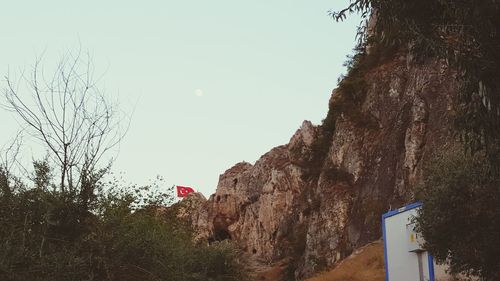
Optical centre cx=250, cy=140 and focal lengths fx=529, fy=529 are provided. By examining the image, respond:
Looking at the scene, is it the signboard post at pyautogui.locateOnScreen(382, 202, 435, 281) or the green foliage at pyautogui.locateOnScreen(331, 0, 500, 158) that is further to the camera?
the signboard post at pyautogui.locateOnScreen(382, 202, 435, 281)

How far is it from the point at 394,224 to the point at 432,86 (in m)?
26.2

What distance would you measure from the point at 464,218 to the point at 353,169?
37425 millimetres

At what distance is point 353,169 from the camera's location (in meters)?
55.7

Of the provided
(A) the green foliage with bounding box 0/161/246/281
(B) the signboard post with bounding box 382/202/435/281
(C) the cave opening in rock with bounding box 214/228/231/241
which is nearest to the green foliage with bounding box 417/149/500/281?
(B) the signboard post with bounding box 382/202/435/281

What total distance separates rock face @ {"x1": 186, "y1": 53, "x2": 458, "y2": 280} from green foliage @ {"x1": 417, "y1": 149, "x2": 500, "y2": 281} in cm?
1295

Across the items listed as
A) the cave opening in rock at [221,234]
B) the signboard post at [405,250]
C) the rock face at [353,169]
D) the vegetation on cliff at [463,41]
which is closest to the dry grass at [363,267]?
the rock face at [353,169]

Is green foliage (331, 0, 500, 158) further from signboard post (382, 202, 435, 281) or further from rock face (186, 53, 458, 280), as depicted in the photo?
rock face (186, 53, 458, 280)

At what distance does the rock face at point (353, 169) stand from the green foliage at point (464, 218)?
42.5 ft

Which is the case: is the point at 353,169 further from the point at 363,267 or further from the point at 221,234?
the point at 221,234

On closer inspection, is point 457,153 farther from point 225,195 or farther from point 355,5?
point 225,195

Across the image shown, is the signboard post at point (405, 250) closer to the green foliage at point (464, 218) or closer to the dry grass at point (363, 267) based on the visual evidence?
the green foliage at point (464, 218)

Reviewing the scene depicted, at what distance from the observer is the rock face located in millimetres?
46312

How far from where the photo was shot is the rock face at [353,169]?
1823 inches

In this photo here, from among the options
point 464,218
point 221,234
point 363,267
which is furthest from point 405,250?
point 221,234
